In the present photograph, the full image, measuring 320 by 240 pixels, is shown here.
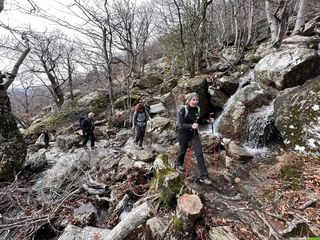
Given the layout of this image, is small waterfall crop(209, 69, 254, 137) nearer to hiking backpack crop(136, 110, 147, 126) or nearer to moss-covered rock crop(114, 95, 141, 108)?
hiking backpack crop(136, 110, 147, 126)

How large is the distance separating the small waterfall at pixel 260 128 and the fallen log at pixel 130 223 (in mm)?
5122

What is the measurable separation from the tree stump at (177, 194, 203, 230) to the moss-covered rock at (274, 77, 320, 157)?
12.8 ft

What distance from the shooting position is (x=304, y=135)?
6051 mm

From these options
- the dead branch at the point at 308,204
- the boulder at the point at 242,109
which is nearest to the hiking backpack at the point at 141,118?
the boulder at the point at 242,109

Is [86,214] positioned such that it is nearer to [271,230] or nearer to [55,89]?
[271,230]

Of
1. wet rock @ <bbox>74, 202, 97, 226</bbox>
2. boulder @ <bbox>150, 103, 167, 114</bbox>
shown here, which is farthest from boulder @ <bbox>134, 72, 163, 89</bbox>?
wet rock @ <bbox>74, 202, 97, 226</bbox>

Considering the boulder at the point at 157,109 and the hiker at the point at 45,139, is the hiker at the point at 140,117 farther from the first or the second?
the hiker at the point at 45,139

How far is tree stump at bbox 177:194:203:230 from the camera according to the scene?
3.30m

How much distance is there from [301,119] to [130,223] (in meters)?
5.35

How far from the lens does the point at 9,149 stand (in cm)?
799

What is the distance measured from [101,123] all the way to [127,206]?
9905 mm

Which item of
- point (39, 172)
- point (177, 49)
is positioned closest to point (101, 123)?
point (39, 172)

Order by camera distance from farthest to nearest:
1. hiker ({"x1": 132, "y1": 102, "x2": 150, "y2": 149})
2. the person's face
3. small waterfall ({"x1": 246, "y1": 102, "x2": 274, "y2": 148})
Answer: hiker ({"x1": 132, "y1": 102, "x2": 150, "y2": 149}) < small waterfall ({"x1": 246, "y1": 102, "x2": 274, "y2": 148}) < the person's face

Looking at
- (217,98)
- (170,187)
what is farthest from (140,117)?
(170,187)
